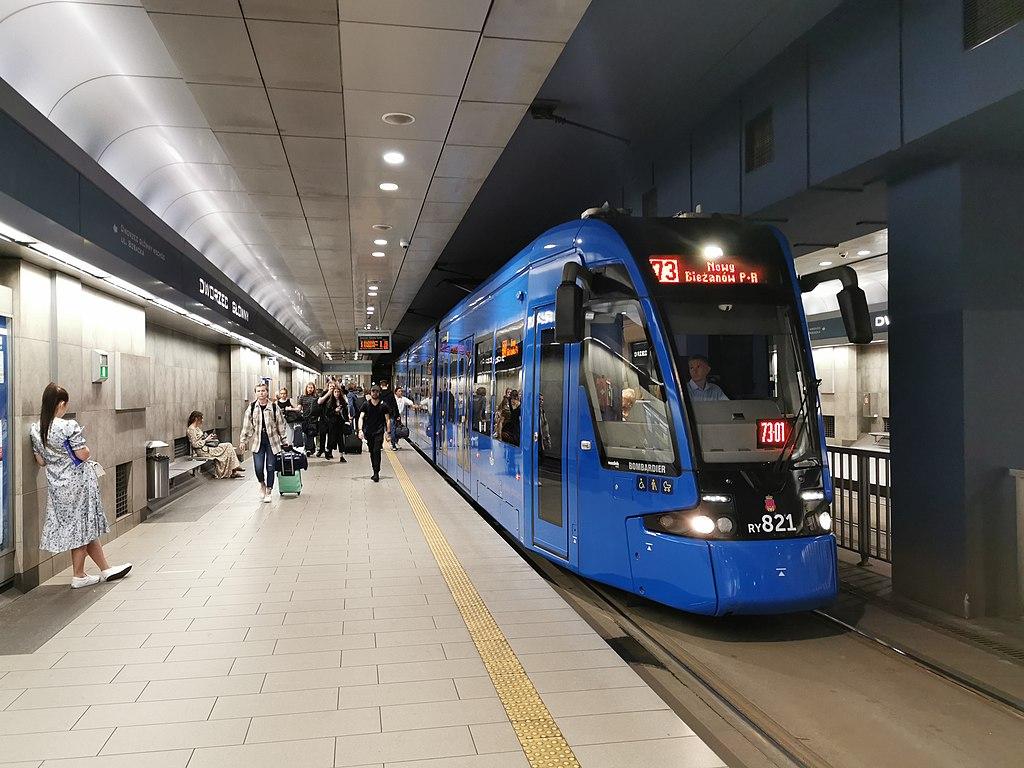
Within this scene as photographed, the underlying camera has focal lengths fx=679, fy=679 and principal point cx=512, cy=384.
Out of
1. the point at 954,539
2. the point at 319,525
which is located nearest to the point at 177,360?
the point at 319,525

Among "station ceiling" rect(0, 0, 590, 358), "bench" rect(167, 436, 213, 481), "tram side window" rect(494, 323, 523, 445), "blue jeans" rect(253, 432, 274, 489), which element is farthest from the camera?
"bench" rect(167, 436, 213, 481)

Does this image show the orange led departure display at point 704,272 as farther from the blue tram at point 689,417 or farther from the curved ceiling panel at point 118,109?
the curved ceiling panel at point 118,109

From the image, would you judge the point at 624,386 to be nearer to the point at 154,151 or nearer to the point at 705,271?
the point at 705,271

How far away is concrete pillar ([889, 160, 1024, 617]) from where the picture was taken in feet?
17.7

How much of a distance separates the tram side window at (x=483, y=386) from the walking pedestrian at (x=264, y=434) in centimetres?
308

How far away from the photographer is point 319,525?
335 inches

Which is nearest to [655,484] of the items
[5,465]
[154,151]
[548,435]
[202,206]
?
[548,435]

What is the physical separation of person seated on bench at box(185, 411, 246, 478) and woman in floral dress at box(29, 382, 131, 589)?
287 inches

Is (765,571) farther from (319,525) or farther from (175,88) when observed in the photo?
(175,88)

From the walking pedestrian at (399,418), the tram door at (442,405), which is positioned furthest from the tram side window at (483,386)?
the walking pedestrian at (399,418)

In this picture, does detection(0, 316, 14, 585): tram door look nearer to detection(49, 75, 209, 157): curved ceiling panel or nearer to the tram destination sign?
detection(49, 75, 209, 157): curved ceiling panel

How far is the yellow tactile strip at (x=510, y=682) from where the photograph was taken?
306cm

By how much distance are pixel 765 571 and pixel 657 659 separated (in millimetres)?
910

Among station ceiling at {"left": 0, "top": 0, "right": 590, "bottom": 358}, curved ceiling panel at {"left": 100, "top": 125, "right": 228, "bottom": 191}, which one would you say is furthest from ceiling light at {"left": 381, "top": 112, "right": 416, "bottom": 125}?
curved ceiling panel at {"left": 100, "top": 125, "right": 228, "bottom": 191}
